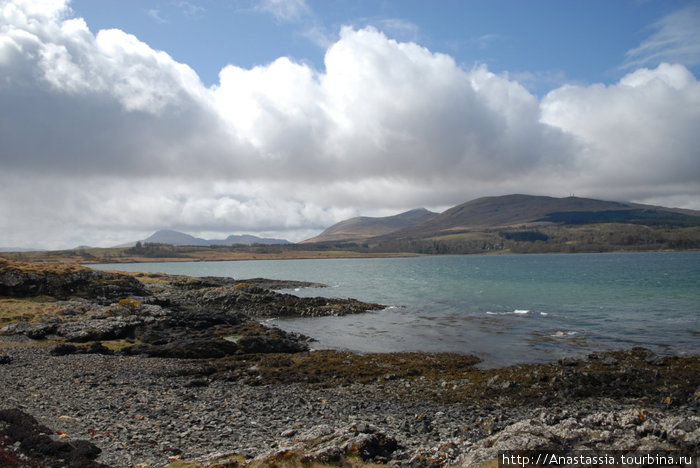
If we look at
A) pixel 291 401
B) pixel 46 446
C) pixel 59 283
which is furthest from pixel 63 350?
pixel 59 283

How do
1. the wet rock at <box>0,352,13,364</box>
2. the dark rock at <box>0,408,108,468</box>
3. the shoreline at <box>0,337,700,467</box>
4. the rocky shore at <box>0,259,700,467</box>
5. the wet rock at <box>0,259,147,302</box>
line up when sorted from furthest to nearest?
the wet rock at <box>0,259,147,302</box> → the wet rock at <box>0,352,13,364</box> → the shoreline at <box>0,337,700,467</box> → the rocky shore at <box>0,259,700,467</box> → the dark rock at <box>0,408,108,468</box>

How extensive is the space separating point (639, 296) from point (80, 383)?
211 ft

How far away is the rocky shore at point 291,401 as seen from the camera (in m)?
10.1

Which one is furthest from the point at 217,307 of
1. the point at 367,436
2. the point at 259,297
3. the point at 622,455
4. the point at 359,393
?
the point at 622,455

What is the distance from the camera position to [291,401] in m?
17.3

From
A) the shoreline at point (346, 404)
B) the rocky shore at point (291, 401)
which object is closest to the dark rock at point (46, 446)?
the rocky shore at point (291, 401)

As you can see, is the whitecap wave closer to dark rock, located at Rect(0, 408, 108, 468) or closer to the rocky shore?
the rocky shore

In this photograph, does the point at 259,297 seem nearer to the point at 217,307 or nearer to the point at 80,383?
the point at 217,307

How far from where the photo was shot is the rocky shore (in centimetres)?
1010

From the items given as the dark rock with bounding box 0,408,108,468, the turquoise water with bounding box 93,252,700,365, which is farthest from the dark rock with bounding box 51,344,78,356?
the turquoise water with bounding box 93,252,700,365

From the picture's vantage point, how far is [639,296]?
55.4m

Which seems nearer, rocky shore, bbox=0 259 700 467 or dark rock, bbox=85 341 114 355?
rocky shore, bbox=0 259 700 467

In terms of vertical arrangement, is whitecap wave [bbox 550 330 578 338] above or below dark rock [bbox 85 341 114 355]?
below

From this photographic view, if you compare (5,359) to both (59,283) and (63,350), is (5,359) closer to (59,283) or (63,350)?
(63,350)
